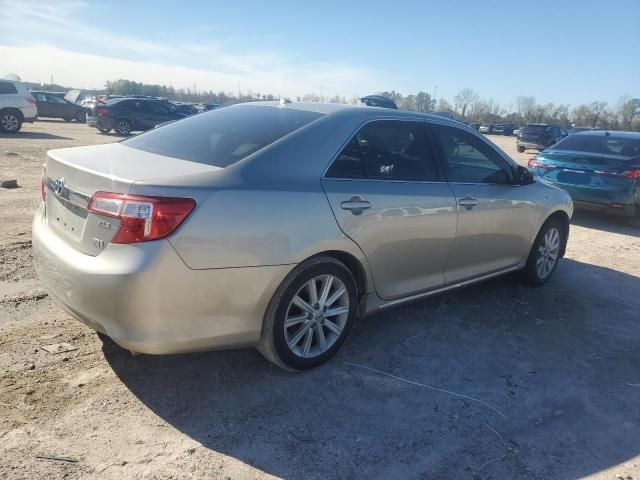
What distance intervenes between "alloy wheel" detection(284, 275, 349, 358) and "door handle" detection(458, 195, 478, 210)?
51.6 inches

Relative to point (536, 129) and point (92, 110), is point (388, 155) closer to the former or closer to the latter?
point (92, 110)

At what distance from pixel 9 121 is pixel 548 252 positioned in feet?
60.2

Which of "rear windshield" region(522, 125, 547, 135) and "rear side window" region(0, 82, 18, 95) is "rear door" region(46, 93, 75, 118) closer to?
"rear side window" region(0, 82, 18, 95)

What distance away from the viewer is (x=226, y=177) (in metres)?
2.79

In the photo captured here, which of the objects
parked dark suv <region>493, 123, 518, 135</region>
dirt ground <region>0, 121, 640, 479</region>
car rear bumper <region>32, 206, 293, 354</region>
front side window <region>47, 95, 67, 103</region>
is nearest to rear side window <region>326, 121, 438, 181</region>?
car rear bumper <region>32, 206, 293, 354</region>

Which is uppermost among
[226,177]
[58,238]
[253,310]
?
[226,177]

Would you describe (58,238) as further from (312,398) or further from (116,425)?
(312,398)

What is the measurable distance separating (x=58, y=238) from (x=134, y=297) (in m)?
0.81

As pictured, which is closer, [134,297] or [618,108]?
[134,297]

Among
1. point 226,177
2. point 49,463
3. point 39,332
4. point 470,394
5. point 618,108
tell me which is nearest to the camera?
point 49,463

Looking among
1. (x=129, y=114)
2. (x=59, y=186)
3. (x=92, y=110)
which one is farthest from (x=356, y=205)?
(x=92, y=110)

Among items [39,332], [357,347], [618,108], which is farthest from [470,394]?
[618,108]

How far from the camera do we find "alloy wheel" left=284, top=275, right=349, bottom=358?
126 inches

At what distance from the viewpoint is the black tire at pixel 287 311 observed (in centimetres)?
302
